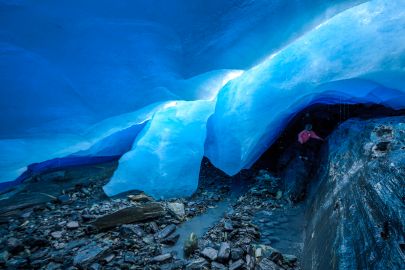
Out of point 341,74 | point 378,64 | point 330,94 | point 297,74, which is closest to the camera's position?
point 378,64

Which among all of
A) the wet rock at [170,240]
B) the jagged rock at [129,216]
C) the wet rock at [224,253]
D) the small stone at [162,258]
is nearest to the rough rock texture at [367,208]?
the wet rock at [224,253]

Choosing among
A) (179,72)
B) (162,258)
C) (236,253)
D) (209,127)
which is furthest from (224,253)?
(209,127)

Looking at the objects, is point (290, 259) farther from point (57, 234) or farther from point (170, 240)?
point (57, 234)

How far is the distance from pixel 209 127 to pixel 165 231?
3.21 meters

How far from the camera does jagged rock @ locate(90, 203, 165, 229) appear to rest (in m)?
3.39

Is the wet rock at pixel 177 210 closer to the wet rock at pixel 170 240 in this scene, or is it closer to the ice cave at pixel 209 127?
the ice cave at pixel 209 127

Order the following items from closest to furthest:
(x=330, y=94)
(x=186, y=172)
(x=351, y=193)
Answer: (x=351, y=193) < (x=330, y=94) < (x=186, y=172)

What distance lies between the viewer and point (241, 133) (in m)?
4.65

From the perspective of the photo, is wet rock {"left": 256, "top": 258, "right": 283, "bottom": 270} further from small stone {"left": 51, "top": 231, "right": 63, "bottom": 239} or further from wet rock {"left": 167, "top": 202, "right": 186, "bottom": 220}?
small stone {"left": 51, "top": 231, "right": 63, "bottom": 239}

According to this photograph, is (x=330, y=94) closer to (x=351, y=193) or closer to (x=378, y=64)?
(x=378, y=64)

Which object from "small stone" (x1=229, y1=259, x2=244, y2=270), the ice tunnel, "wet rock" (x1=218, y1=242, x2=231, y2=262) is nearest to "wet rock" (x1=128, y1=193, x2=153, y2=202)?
the ice tunnel

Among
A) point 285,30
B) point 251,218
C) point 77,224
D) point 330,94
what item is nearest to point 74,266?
point 77,224

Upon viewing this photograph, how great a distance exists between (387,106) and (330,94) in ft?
3.03

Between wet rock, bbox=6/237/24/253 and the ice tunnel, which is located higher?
the ice tunnel
